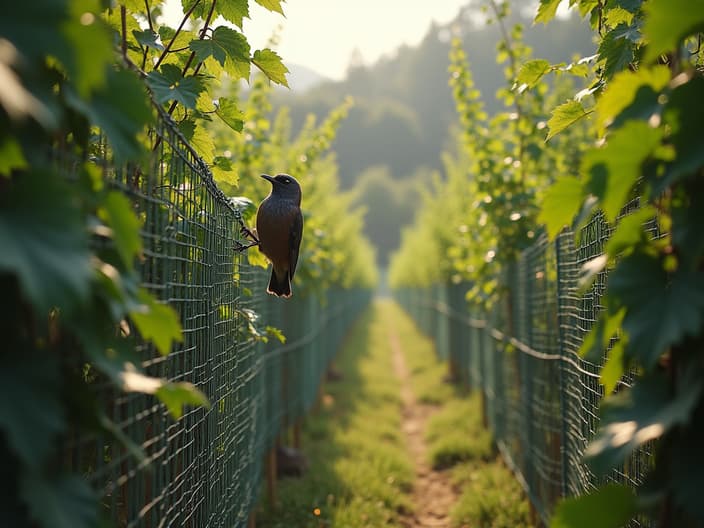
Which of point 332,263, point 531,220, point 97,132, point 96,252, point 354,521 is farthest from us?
point 332,263

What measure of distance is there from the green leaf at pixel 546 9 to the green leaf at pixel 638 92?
6.13 feet

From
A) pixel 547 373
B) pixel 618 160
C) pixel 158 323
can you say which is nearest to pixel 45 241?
pixel 158 323

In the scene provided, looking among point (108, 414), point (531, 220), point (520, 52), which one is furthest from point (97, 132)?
point (520, 52)

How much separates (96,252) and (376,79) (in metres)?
125

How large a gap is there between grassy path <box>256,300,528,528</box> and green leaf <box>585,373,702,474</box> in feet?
13.9

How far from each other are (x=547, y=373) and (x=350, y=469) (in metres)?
2.72

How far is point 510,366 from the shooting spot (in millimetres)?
7242

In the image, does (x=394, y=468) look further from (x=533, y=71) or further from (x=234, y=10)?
(x=234, y=10)

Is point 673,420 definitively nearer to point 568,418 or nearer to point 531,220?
point 568,418

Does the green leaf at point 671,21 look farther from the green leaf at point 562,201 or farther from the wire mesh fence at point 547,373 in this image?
the wire mesh fence at point 547,373

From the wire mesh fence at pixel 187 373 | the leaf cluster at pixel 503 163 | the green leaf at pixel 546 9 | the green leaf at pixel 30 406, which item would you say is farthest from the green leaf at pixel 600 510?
the leaf cluster at pixel 503 163

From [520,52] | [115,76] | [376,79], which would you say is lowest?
[115,76]

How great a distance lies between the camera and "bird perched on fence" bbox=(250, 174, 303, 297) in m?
4.42

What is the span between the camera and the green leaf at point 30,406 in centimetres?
107
